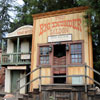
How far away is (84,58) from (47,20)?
361 cm

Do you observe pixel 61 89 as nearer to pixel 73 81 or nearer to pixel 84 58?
pixel 73 81

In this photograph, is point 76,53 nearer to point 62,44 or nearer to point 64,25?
point 62,44

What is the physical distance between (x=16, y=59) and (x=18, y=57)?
0.72 feet

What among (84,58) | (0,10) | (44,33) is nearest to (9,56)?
(44,33)

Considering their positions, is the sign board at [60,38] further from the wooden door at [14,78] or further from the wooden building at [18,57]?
the wooden door at [14,78]

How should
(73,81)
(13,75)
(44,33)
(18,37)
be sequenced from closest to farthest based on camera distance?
(73,81), (44,33), (18,37), (13,75)

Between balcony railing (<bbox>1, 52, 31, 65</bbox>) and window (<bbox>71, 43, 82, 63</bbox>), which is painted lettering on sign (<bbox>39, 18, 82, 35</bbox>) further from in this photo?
balcony railing (<bbox>1, 52, 31, 65</bbox>)

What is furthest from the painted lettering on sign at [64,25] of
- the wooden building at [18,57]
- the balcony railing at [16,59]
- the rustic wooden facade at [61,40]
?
the balcony railing at [16,59]

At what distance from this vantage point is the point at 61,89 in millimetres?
8398

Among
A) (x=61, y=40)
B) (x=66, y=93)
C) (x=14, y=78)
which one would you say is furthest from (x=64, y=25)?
(x=14, y=78)

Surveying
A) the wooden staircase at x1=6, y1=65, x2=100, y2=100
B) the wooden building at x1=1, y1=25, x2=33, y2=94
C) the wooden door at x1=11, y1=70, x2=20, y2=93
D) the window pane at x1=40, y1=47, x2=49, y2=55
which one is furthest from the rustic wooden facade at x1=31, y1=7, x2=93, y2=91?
the wooden door at x1=11, y1=70, x2=20, y2=93

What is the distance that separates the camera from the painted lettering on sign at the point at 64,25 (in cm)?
1046

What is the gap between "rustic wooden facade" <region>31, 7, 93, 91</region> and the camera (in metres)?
10.0

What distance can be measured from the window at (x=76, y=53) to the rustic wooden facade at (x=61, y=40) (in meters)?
0.06
